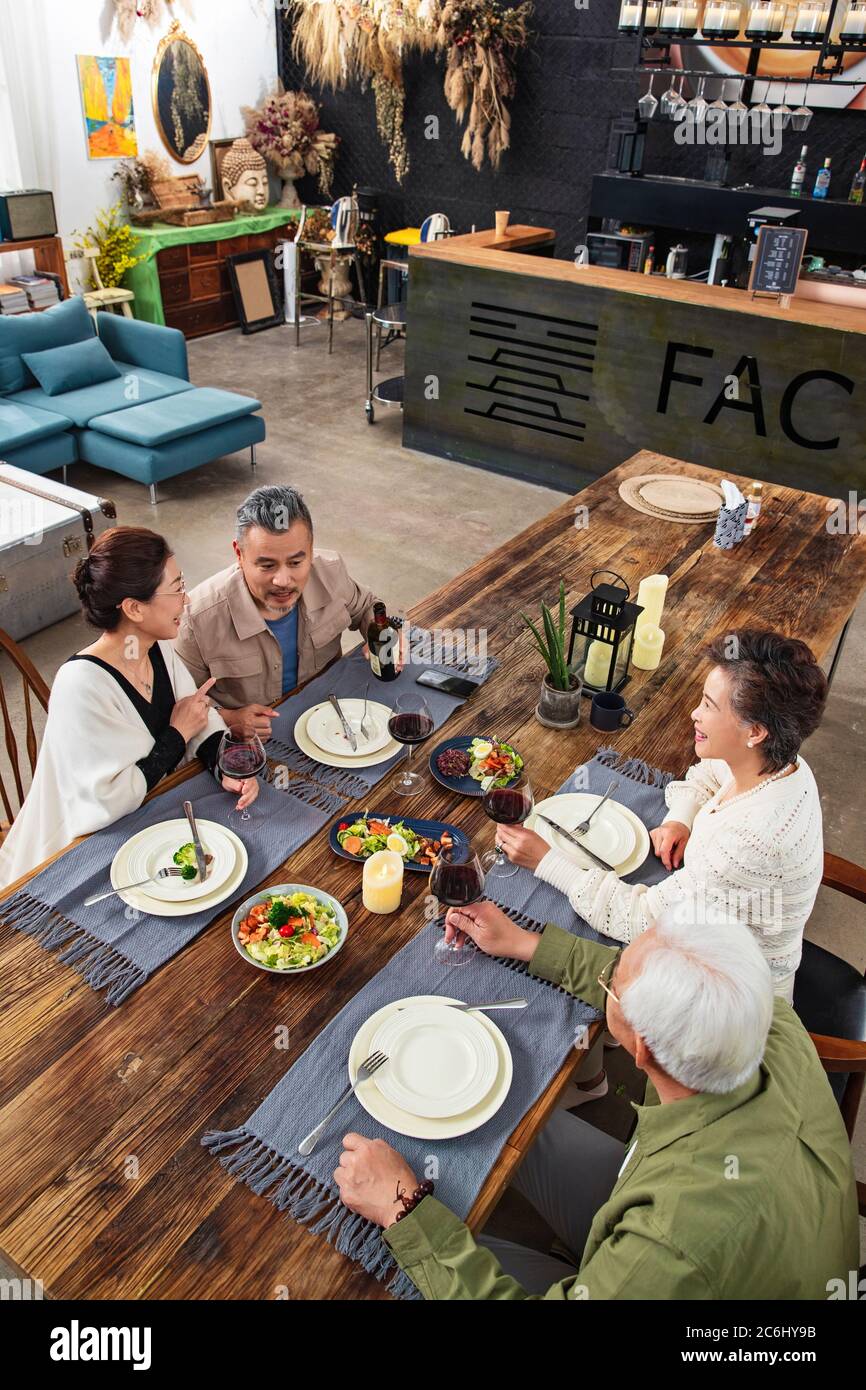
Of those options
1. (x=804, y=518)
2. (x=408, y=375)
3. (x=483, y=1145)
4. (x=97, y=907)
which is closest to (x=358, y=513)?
(x=408, y=375)

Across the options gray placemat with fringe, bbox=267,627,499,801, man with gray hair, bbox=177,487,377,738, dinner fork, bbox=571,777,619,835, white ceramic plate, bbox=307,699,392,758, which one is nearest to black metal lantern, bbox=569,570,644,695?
gray placemat with fringe, bbox=267,627,499,801

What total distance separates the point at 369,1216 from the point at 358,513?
14.6ft

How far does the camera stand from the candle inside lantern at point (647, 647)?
248 cm

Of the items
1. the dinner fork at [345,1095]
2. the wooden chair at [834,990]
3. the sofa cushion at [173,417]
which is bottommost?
the wooden chair at [834,990]

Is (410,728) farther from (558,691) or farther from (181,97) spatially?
(181,97)

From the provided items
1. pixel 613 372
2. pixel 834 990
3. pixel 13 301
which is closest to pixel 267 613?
pixel 834 990

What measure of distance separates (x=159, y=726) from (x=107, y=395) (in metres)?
4.07

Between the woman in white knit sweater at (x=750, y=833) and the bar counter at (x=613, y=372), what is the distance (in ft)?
10.9

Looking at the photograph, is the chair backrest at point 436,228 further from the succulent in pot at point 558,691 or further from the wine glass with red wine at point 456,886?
the wine glass with red wine at point 456,886

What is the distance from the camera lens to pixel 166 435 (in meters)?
5.12

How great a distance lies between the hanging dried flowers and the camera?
7.09 metres

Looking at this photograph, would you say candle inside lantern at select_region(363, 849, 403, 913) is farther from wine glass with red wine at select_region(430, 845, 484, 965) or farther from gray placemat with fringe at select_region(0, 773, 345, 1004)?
gray placemat with fringe at select_region(0, 773, 345, 1004)

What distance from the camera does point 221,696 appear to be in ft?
8.08

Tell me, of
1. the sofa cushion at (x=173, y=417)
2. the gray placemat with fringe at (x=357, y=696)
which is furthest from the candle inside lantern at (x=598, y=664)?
the sofa cushion at (x=173, y=417)
